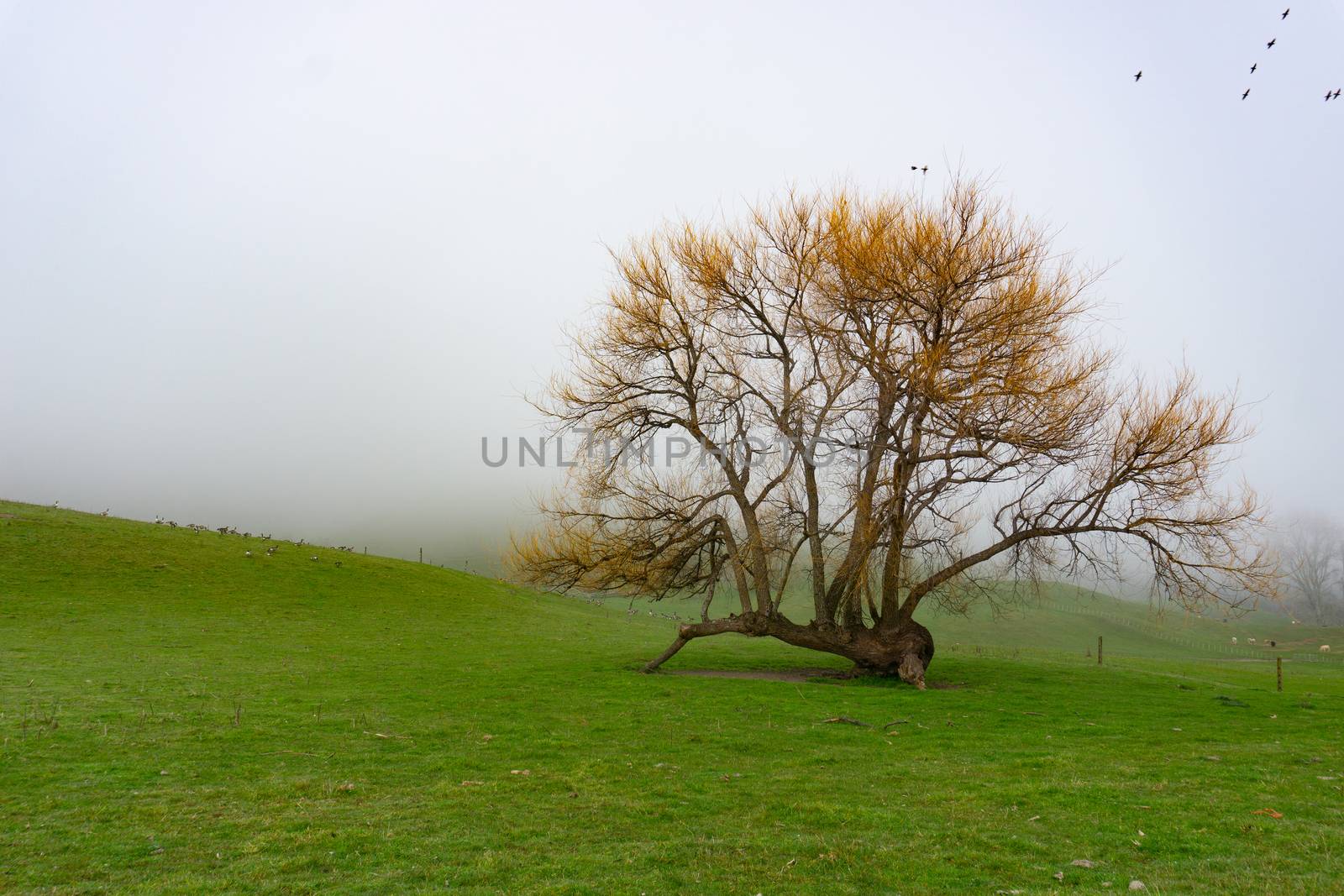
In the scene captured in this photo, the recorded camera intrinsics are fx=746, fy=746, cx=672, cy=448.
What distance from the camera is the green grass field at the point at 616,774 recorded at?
7418mm

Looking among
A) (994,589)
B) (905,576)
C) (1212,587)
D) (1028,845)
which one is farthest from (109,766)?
(1212,587)

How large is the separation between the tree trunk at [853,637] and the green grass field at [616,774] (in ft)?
3.39

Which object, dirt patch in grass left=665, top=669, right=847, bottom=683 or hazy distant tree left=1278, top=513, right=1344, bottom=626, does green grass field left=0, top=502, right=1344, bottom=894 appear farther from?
hazy distant tree left=1278, top=513, right=1344, bottom=626

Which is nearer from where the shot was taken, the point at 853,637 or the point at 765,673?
the point at 853,637

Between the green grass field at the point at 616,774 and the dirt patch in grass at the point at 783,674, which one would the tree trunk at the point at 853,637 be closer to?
the dirt patch in grass at the point at 783,674

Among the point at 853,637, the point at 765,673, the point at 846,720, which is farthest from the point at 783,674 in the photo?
the point at 846,720

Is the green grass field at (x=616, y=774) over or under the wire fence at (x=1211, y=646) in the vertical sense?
over

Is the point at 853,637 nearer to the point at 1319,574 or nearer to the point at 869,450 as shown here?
the point at 869,450

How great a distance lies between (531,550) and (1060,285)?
1714cm

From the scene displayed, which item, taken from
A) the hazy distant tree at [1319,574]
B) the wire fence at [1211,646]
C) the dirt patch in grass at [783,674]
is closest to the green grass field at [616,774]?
the dirt patch in grass at [783,674]

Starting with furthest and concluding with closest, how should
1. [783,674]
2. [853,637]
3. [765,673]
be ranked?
[765,673] → [783,674] → [853,637]

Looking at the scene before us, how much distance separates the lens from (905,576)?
23594 millimetres

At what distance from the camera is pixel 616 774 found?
1139 centimetres

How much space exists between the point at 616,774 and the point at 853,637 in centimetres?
1278
